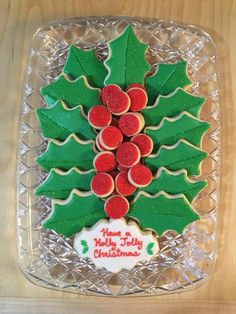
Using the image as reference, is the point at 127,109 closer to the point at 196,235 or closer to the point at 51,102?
the point at 51,102

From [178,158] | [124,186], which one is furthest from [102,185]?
[178,158]

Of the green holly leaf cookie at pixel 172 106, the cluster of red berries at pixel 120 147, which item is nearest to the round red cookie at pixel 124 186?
the cluster of red berries at pixel 120 147

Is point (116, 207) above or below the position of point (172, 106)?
below

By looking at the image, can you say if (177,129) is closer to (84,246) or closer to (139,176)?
(139,176)

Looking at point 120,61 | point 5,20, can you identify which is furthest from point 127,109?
point 5,20

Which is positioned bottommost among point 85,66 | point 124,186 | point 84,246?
point 84,246

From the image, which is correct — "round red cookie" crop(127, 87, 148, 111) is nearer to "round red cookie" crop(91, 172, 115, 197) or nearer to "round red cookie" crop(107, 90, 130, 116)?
"round red cookie" crop(107, 90, 130, 116)

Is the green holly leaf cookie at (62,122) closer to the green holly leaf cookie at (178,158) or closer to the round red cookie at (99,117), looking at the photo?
the round red cookie at (99,117)
